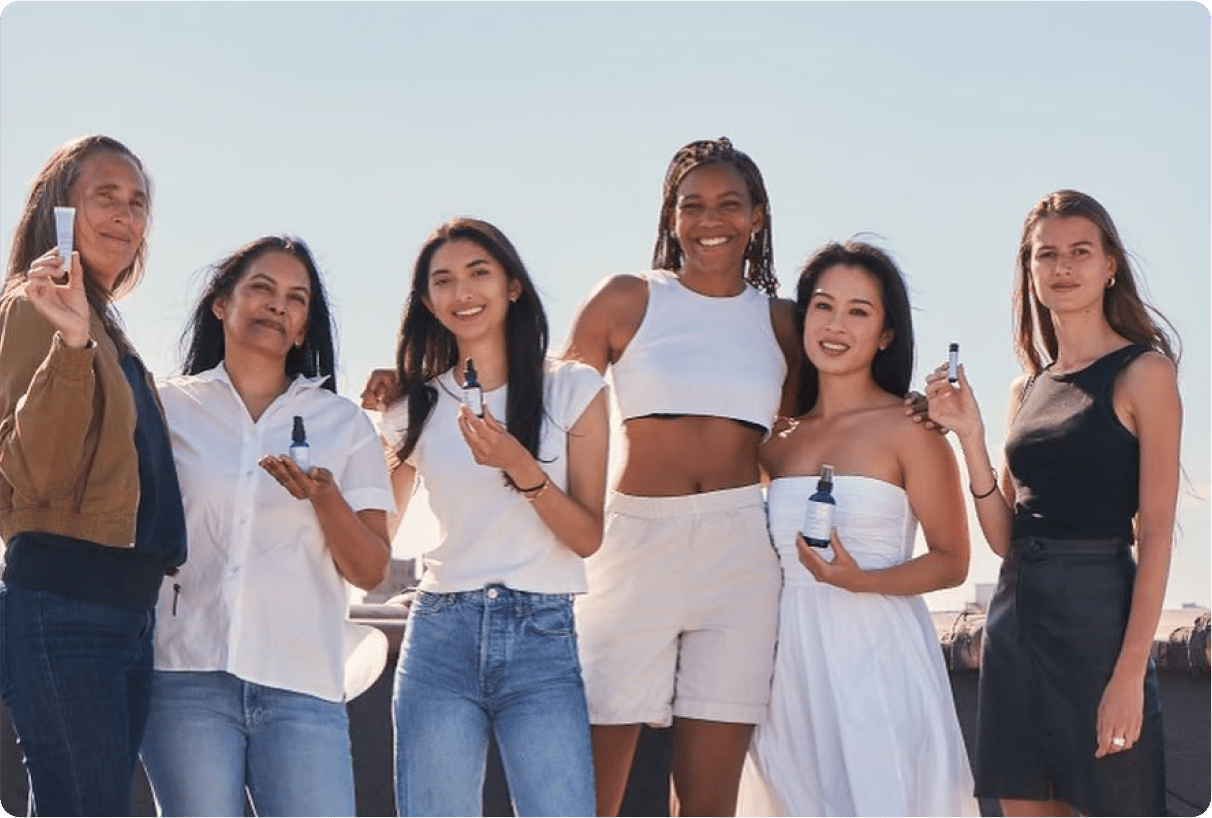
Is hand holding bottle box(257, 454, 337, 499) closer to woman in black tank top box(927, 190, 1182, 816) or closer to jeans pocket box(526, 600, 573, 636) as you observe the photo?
jeans pocket box(526, 600, 573, 636)

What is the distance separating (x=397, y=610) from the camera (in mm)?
6672

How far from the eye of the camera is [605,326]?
5.95 m

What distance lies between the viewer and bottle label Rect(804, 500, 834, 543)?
5355mm

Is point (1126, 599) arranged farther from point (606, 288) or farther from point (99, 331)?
point (99, 331)

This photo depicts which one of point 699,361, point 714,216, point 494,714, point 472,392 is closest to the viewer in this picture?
point 494,714

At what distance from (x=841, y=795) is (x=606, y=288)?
6.11 feet

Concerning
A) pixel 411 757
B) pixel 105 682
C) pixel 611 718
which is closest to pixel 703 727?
pixel 611 718

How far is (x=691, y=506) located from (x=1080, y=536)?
1.23 metres

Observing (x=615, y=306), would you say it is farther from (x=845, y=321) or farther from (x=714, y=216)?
(x=845, y=321)

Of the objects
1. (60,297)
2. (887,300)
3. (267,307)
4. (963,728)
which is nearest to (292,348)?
(267,307)

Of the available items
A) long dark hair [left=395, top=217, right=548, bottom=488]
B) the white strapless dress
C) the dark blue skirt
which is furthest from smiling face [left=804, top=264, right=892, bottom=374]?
long dark hair [left=395, top=217, right=548, bottom=488]

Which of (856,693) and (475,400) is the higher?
(475,400)

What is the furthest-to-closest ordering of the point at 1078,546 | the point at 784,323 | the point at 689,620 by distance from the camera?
the point at 784,323, the point at 689,620, the point at 1078,546

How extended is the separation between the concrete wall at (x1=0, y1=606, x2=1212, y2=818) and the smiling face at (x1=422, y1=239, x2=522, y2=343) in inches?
59.5
